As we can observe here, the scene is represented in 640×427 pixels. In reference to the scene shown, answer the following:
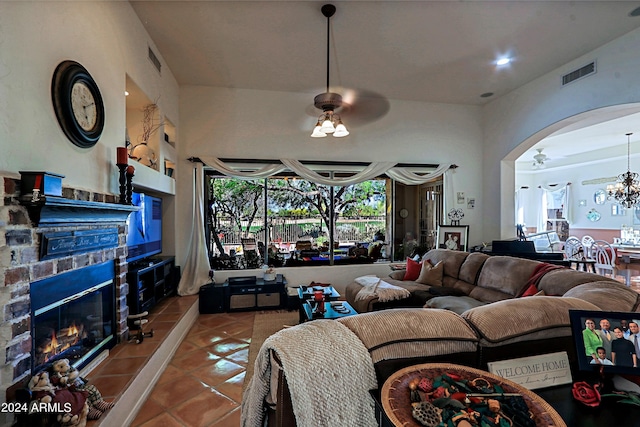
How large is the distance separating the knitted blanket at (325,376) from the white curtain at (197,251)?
375 cm

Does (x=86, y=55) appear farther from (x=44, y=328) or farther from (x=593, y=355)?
(x=593, y=355)

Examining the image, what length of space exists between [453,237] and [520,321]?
4339 mm

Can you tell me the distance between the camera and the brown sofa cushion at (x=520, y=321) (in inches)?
46.5

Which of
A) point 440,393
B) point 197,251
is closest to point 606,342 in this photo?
point 440,393

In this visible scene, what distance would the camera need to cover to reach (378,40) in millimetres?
3438

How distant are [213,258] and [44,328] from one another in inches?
124

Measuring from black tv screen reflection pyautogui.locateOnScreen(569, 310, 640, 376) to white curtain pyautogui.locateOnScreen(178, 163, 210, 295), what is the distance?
4338 millimetres

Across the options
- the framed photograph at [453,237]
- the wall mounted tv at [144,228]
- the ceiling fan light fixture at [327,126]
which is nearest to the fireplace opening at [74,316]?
the wall mounted tv at [144,228]

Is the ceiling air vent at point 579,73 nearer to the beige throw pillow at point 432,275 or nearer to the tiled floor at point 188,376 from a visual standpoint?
the beige throw pillow at point 432,275

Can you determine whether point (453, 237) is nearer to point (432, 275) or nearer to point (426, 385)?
point (432, 275)

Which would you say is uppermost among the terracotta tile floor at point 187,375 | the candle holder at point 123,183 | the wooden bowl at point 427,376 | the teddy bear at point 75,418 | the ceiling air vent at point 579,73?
the ceiling air vent at point 579,73

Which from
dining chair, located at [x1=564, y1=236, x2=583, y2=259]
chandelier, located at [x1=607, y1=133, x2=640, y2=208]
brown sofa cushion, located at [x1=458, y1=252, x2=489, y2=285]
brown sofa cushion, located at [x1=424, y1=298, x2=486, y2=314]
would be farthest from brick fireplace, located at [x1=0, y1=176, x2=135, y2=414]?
chandelier, located at [x1=607, y1=133, x2=640, y2=208]

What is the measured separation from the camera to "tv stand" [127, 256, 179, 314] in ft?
9.93

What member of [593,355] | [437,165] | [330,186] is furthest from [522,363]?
[437,165]
